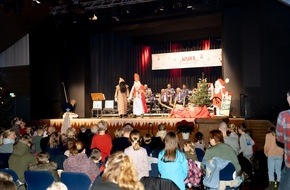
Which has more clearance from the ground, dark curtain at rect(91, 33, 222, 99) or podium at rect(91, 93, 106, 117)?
dark curtain at rect(91, 33, 222, 99)

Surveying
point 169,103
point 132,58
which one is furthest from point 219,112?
point 132,58

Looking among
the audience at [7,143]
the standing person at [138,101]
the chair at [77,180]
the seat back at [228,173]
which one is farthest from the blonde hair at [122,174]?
the standing person at [138,101]

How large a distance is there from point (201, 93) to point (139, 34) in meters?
5.16

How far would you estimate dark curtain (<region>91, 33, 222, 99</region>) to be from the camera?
56.9 ft

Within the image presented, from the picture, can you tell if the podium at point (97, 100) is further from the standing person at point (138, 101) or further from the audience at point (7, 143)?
the audience at point (7, 143)

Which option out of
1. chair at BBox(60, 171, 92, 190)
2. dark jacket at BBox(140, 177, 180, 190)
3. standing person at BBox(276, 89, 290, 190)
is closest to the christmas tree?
chair at BBox(60, 171, 92, 190)

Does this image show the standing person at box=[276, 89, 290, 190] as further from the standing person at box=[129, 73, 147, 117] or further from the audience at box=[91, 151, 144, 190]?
the standing person at box=[129, 73, 147, 117]

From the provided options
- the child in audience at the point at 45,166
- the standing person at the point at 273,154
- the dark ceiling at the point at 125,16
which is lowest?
the standing person at the point at 273,154

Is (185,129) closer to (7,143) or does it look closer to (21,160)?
(7,143)

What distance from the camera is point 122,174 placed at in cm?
271

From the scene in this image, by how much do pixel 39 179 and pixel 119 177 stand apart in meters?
1.71

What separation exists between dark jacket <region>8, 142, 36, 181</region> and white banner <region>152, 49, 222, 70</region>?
12.5 meters

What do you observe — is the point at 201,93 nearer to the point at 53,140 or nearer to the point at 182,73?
the point at 182,73

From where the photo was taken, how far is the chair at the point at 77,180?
153 inches
